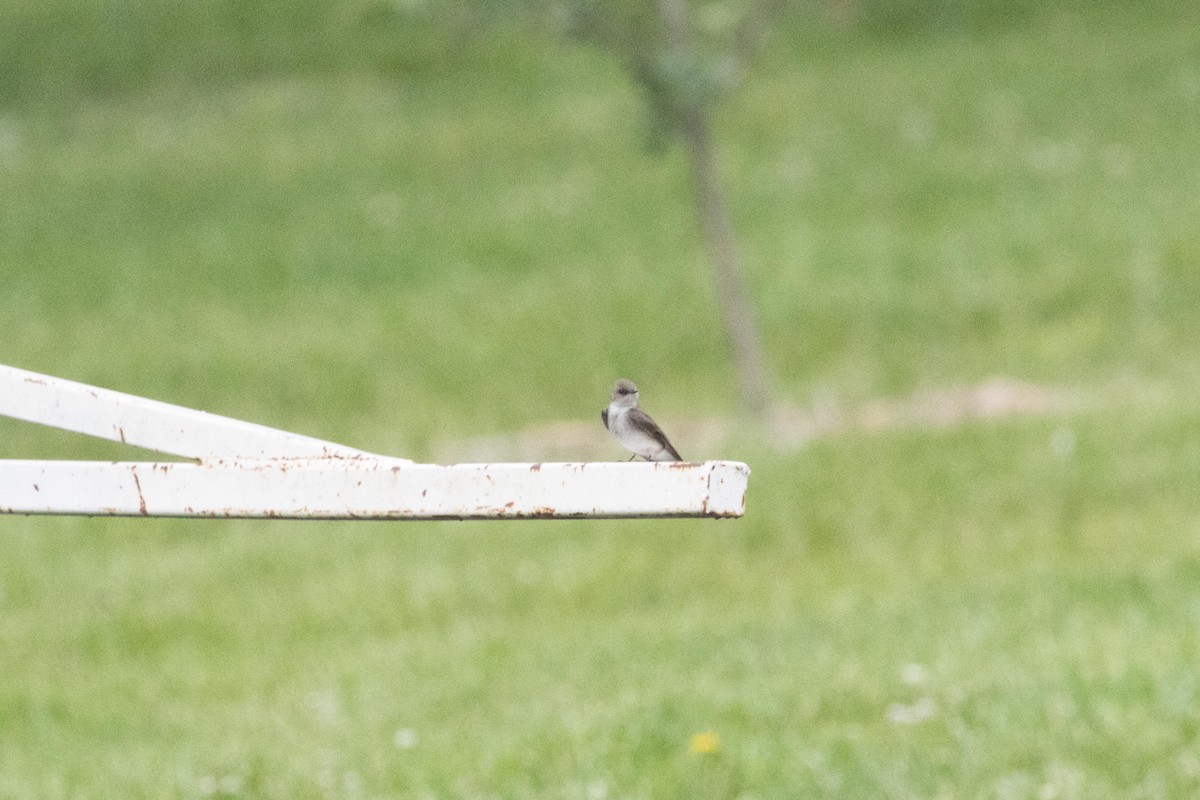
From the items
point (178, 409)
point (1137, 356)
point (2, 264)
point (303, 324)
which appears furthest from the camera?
point (2, 264)

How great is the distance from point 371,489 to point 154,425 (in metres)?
0.47

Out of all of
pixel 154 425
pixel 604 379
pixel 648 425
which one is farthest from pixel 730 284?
pixel 648 425

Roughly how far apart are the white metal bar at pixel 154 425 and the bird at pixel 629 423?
54cm

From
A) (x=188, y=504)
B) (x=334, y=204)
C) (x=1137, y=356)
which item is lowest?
(x=188, y=504)

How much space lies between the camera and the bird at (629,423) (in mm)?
2279

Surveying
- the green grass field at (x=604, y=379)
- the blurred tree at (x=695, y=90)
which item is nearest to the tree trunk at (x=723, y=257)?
the blurred tree at (x=695, y=90)

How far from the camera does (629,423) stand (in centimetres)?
230

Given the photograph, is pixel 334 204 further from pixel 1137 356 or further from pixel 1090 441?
pixel 1090 441

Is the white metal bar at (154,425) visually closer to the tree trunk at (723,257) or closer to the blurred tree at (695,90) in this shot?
the blurred tree at (695,90)

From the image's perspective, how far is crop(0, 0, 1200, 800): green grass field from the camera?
595 cm

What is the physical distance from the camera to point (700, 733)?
5750mm

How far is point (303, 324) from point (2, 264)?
18.1ft

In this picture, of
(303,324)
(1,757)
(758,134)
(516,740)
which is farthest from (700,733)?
(758,134)

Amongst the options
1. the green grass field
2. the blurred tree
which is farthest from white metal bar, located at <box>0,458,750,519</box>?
the blurred tree
